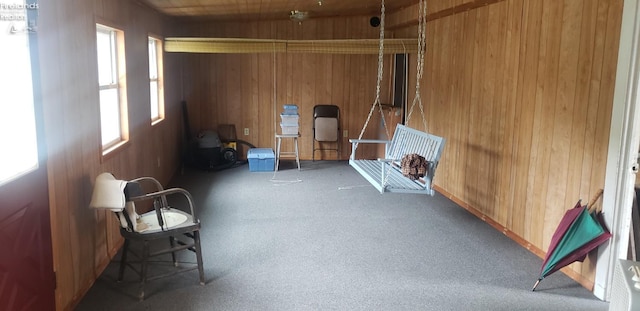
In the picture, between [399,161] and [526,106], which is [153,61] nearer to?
[399,161]

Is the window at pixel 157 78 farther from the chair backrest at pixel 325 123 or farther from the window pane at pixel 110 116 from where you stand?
the chair backrest at pixel 325 123

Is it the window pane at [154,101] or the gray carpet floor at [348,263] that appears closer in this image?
the gray carpet floor at [348,263]

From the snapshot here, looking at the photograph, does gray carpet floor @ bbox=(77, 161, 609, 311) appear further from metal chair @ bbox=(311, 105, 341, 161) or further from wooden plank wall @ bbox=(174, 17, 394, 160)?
wooden plank wall @ bbox=(174, 17, 394, 160)

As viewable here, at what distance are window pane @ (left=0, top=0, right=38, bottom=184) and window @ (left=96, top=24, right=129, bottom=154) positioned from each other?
1.53 meters

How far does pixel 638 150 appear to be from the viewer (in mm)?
3139

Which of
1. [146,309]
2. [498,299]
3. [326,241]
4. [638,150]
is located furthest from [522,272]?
[146,309]

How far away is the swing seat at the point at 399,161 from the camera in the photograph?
4.46 metres

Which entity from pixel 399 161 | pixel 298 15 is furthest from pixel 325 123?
pixel 399 161

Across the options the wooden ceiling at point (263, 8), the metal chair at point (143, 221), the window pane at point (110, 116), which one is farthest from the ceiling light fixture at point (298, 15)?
the metal chair at point (143, 221)

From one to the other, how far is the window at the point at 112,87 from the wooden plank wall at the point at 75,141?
0.10 meters

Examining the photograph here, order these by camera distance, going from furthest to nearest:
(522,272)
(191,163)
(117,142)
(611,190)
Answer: (191,163)
(117,142)
(522,272)
(611,190)

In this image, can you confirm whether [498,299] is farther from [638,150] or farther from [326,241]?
[326,241]

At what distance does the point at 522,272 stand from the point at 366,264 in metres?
1.16

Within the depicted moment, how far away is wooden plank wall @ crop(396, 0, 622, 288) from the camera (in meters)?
→ 3.51
